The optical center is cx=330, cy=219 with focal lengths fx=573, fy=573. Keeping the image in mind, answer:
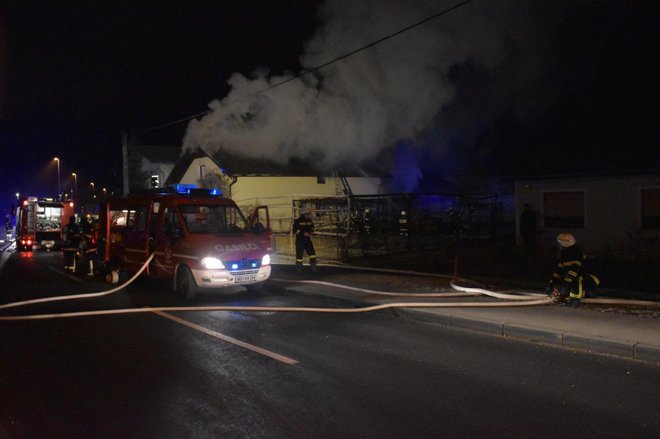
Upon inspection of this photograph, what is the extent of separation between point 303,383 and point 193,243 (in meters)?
5.54

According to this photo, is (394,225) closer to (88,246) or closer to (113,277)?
(88,246)

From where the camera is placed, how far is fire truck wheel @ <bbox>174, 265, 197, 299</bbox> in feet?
34.6

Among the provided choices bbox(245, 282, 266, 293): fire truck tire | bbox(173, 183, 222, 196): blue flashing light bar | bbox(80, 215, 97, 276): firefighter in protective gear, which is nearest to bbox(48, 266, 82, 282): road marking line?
bbox(80, 215, 97, 276): firefighter in protective gear

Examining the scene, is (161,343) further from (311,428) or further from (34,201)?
(34,201)

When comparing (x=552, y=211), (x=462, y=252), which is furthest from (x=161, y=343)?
(x=552, y=211)

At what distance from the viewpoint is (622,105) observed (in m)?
18.1

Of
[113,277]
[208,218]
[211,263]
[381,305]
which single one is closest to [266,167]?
[113,277]

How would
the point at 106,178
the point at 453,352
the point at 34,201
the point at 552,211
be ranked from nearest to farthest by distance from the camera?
the point at 453,352
the point at 552,211
the point at 34,201
the point at 106,178

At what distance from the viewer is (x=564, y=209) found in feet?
51.7

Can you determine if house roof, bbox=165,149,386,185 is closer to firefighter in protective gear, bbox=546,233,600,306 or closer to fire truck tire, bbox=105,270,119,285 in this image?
fire truck tire, bbox=105,270,119,285

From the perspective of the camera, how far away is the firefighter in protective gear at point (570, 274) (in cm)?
863

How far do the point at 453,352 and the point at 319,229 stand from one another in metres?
15.0

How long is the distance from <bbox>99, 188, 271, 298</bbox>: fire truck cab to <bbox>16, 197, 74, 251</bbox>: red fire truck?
57.0ft

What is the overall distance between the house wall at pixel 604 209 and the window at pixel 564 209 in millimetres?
113
